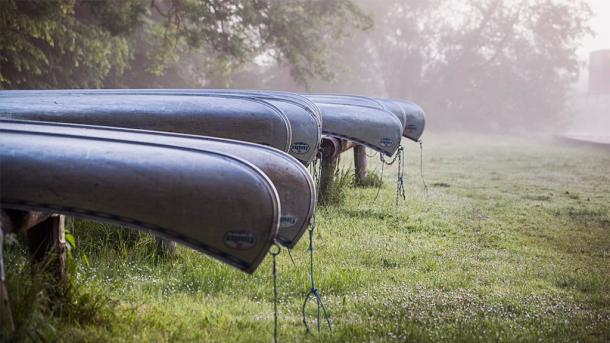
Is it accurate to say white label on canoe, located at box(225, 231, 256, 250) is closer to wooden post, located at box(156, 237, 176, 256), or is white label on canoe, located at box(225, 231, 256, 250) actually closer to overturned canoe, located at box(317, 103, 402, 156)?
wooden post, located at box(156, 237, 176, 256)

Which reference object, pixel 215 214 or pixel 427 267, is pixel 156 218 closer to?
pixel 215 214

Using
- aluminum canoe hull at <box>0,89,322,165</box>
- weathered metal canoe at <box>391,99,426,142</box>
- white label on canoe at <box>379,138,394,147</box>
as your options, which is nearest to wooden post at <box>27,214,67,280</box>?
aluminum canoe hull at <box>0,89,322,165</box>

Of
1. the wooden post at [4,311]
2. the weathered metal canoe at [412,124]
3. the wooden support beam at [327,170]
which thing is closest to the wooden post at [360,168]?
the weathered metal canoe at [412,124]

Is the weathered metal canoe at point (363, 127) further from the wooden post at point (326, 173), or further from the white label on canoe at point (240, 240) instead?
the white label on canoe at point (240, 240)

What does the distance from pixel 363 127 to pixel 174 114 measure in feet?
8.69

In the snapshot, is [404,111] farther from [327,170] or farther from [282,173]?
[282,173]

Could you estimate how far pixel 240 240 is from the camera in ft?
8.09

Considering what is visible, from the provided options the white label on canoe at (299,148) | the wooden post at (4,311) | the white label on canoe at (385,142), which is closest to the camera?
the wooden post at (4,311)

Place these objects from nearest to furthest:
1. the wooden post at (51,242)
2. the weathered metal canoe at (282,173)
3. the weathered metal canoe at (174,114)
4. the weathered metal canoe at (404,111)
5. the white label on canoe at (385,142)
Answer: the weathered metal canoe at (282,173)
the wooden post at (51,242)
the weathered metal canoe at (174,114)
the white label on canoe at (385,142)
the weathered metal canoe at (404,111)

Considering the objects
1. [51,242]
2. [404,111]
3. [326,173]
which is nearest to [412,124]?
[404,111]

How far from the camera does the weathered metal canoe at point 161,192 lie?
246 cm

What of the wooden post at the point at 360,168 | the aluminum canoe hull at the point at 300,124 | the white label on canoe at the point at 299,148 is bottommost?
the wooden post at the point at 360,168

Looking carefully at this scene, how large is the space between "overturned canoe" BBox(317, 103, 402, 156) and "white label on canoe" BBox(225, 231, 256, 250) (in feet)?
14.1

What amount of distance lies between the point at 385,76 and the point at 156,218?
34.8 meters
